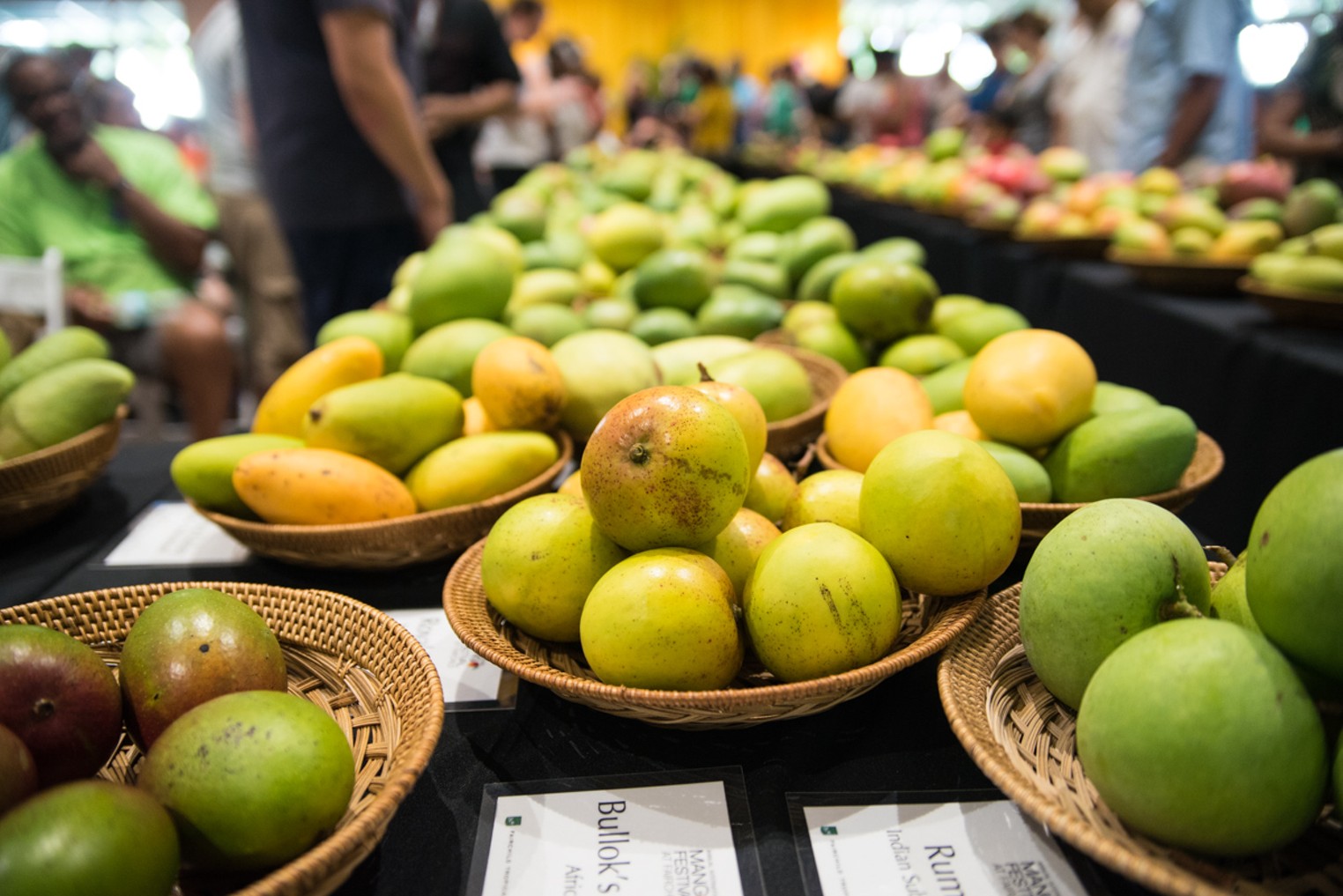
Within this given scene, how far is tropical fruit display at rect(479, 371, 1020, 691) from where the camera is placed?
697 mm

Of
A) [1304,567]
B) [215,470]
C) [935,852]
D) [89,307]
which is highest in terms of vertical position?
[1304,567]

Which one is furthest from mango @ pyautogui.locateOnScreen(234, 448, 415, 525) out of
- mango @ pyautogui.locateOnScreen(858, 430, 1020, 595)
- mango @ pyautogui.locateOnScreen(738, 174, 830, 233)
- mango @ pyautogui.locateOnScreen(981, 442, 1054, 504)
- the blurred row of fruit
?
the blurred row of fruit

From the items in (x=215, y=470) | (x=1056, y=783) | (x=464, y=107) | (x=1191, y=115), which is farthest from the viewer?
(x=1191, y=115)

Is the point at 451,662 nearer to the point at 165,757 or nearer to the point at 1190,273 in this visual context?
the point at 165,757

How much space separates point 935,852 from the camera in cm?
63

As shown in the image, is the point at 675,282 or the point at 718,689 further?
the point at 675,282

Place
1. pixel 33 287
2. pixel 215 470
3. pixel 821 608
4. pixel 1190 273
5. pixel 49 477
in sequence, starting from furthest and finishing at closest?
pixel 33 287 → pixel 1190 273 → pixel 49 477 → pixel 215 470 → pixel 821 608

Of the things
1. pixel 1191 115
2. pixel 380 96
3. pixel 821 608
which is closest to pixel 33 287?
pixel 380 96

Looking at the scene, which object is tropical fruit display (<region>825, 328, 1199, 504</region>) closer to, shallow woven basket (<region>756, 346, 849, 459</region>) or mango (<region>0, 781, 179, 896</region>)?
shallow woven basket (<region>756, 346, 849, 459</region>)

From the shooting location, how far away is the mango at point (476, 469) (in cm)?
108

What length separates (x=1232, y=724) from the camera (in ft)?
1.65

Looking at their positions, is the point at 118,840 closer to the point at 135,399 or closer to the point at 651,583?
the point at 651,583

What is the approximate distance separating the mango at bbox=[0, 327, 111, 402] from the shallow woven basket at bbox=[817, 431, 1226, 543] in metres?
1.16

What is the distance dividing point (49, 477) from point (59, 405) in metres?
0.11
